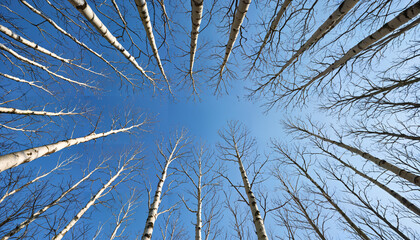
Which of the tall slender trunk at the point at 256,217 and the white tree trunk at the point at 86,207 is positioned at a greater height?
the white tree trunk at the point at 86,207

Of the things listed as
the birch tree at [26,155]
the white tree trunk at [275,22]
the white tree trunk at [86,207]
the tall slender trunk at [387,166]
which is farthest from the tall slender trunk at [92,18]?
the tall slender trunk at [387,166]

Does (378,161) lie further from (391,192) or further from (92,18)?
(92,18)

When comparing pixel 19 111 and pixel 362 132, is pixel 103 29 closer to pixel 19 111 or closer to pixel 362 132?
pixel 19 111

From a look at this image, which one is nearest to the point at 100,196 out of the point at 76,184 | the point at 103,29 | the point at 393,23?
the point at 76,184

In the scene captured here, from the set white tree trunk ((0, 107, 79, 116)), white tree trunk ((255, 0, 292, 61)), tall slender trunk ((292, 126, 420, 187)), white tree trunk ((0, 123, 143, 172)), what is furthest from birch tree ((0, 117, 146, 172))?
tall slender trunk ((292, 126, 420, 187))

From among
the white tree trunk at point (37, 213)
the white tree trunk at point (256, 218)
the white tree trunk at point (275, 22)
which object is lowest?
the white tree trunk at point (256, 218)

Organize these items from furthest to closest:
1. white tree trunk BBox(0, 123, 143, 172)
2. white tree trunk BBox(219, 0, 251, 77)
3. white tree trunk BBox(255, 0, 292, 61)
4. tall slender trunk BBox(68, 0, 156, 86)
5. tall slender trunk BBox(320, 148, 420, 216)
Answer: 1. tall slender trunk BBox(320, 148, 420, 216)
2. white tree trunk BBox(255, 0, 292, 61)
3. white tree trunk BBox(219, 0, 251, 77)
4. tall slender trunk BBox(68, 0, 156, 86)
5. white tree trunk BBox(0, 123, 143, 172)

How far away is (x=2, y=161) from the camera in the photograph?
5.29 feet

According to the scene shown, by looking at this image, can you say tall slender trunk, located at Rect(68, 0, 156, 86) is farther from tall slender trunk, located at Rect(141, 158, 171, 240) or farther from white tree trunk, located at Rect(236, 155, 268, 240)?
white tree trunk, located at Rect(236, 155, 268, 240)

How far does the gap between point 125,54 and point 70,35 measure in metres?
1.35

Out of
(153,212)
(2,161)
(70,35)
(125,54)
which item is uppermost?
(70,35)

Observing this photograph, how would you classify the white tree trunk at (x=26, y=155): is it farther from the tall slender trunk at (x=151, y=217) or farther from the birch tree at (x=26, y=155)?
the tall slender trunk at (x=151, y=217)

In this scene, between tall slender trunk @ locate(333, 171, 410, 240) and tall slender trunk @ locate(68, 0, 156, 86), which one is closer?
tall slender trunk @ locate(68, 0, 156, 86)

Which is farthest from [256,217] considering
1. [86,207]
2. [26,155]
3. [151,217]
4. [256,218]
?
[86,207]
